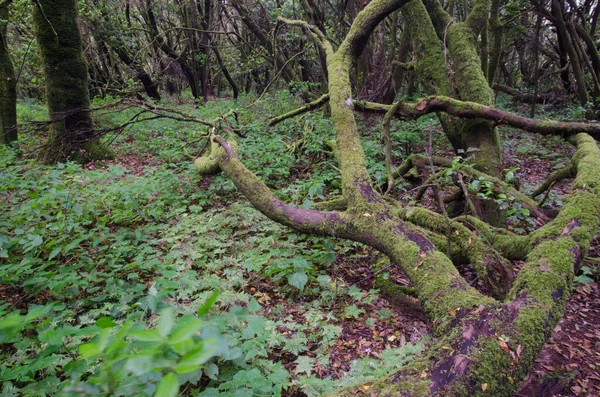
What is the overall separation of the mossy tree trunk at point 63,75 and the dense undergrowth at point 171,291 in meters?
1.05

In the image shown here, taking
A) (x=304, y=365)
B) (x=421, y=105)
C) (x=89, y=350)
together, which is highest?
(x=421, y=105)

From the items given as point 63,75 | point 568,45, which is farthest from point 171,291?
point 568,45

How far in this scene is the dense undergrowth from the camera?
2.97 ft

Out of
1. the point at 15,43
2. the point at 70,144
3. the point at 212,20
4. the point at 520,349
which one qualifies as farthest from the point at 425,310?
the point at 15,43

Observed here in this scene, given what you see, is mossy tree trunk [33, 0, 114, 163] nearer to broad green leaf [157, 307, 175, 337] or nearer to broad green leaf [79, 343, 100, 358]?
broad green leaf [79, 343, 100, 358]

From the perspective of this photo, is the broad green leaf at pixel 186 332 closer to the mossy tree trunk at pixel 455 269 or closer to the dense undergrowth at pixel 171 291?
the dense undergrowth at pixel 171 291

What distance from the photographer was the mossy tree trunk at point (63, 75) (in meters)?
6.36

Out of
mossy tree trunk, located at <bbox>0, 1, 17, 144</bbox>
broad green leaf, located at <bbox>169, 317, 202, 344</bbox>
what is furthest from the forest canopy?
mossy tree trunk, located at <bbox>0, 1, 17, 144</bbox>

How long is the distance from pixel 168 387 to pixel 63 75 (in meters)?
7.99

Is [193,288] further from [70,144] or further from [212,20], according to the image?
[212,20]

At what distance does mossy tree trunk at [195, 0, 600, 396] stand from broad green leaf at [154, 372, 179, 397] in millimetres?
1138

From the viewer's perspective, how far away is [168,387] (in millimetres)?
648

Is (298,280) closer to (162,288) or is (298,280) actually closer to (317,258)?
(317,258)

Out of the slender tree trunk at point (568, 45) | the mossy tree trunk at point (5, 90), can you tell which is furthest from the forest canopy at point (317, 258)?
the slender tree trunk at point (568, 45)
